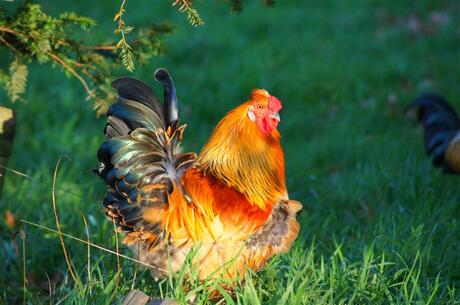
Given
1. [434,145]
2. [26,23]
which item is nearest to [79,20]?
[26,23]

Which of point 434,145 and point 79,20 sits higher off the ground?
point 79,20

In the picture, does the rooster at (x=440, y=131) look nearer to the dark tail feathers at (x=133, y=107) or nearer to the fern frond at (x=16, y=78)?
the dark tail feathers at (x=133, y=107)

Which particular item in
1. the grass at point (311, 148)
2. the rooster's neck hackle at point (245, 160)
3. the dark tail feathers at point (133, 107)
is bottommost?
the grass at point (311, 148)

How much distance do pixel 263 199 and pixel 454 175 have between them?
7.79 feet

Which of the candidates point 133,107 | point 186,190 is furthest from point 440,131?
point 133,107

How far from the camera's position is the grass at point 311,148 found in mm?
3348

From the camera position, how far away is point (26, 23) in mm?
3377

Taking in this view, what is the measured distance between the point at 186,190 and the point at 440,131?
2.94 meters

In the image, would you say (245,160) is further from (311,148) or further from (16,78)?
(311,148)

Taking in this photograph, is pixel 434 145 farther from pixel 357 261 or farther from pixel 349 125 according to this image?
pixel 357 261

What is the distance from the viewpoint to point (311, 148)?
5.96 meters

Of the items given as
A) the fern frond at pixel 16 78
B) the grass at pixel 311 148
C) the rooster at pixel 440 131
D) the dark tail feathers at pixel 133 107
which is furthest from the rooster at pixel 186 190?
the rooster at pixel 440 131

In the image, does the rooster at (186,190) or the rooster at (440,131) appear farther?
the rooster at (440,131)

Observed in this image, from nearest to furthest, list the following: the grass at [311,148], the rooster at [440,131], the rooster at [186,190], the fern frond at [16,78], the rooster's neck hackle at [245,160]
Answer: the rooster at [186,190] → the rooster's neck hackle at [245,160] → the grass at [311,148] → the fern frond at [16,78] → the rooster at [440,131]
